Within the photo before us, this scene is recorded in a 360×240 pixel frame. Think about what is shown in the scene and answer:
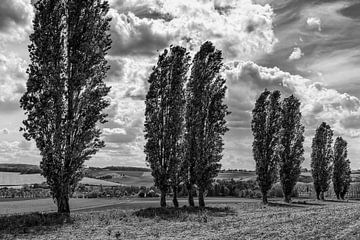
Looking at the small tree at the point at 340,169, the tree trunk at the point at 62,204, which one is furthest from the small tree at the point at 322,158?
the tree trunk at the point at 62,204

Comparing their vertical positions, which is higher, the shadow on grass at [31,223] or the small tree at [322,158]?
the small tree at [322,158]

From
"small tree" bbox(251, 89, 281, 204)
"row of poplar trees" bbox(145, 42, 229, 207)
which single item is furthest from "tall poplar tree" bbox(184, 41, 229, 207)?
"small tree" bbox(251, 89, 281, 204)

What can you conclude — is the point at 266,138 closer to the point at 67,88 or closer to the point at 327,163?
the point at 327,163

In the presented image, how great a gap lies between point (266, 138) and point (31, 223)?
39426 millimetres

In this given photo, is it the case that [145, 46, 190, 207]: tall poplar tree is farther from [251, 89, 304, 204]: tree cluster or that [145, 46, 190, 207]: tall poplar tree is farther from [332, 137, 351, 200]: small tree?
[332, 137, 351, 200]: small tree

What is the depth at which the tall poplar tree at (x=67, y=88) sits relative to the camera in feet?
84.9

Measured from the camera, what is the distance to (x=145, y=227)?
2239 cm

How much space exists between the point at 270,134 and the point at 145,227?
1434 inches

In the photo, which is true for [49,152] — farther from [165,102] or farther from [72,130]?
[165,102]

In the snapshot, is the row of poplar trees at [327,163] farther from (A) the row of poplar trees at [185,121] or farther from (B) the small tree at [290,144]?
(A) the row of poplar trees at [185,121]

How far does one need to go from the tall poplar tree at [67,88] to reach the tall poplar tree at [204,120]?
1468cm

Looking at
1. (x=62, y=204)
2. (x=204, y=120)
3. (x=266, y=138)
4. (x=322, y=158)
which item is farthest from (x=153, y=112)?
(x=322, y=158)

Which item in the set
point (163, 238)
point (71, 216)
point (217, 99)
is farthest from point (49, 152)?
point (217, 99)

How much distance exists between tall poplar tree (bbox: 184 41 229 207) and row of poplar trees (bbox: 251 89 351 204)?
46.7ft
